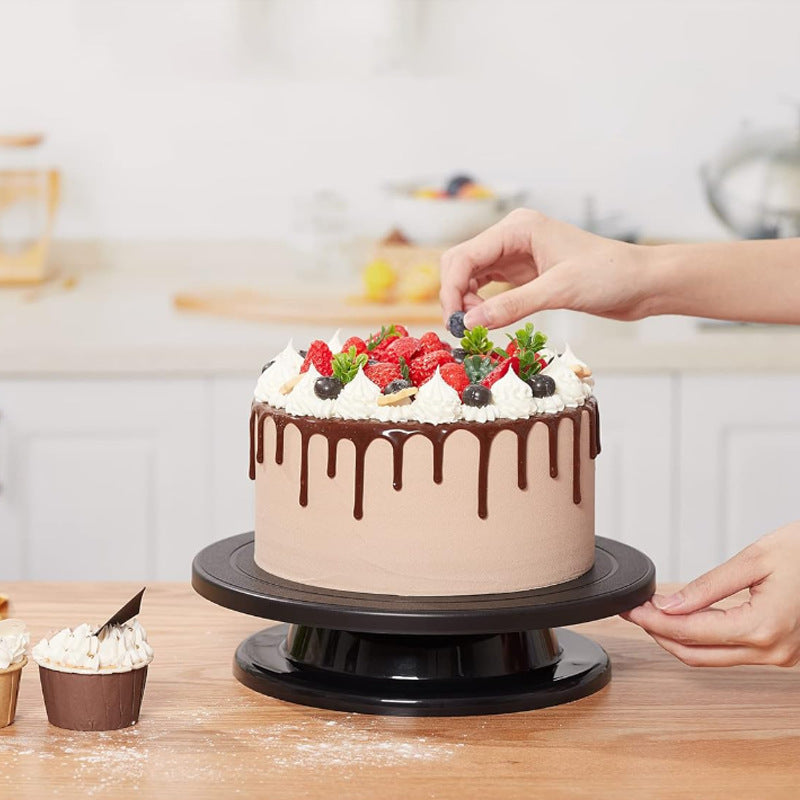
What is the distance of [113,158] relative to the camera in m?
3.61

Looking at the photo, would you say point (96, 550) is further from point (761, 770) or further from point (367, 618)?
point (761, 770)

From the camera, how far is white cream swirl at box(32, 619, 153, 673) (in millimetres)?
1197

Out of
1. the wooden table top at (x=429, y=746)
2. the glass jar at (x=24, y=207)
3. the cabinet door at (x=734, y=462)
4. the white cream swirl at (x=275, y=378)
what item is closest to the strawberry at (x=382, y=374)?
the white cream swirl at (x=275, y=378)

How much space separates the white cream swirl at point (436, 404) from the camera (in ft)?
4.29

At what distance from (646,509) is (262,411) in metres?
1.51

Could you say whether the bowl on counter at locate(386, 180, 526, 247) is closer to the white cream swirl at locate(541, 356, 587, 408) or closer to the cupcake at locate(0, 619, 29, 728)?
the white cream swirl at locate(541, 356, 587, 408)

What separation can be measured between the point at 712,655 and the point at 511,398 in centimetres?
30

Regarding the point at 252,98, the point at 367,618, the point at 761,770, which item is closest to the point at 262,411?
the point at 367,618

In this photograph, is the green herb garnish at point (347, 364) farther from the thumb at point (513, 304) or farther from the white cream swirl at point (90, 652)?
the white cream swirl at point (90, 652)

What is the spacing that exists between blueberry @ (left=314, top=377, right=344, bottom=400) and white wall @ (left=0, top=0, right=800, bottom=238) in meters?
2.35

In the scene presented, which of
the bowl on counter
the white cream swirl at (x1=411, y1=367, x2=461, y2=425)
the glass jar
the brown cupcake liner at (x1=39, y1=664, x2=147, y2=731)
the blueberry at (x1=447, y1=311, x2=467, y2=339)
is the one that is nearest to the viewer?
the brown cupcake liner at (x1=39, y1=664, x2=147, y2=731)

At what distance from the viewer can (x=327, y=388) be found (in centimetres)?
134

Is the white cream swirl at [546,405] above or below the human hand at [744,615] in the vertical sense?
above

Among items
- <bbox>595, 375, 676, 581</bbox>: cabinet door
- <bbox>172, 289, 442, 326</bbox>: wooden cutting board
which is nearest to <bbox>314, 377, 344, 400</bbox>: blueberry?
<bbox>595, 375, 676, 581</bbox>: cabinet door
